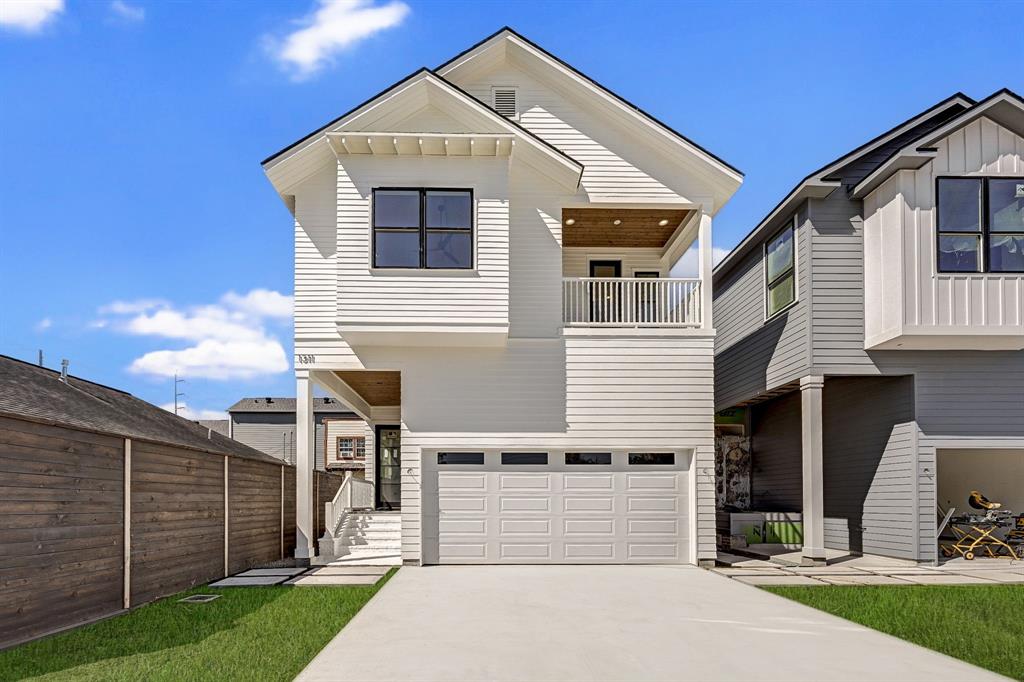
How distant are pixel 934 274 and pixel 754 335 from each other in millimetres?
4632

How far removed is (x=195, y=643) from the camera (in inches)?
284

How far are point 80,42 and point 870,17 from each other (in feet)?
45.9

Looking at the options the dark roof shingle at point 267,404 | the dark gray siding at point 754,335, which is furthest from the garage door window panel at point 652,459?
the dark roof shingle at point 267,404

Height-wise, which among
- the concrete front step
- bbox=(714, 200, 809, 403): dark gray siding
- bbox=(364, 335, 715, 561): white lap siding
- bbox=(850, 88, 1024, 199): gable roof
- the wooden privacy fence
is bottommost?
the concrete front step

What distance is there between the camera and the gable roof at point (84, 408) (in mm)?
8367

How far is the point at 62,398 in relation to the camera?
388 inches

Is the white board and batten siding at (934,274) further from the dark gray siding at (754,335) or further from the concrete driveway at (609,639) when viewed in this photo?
the concrete driveway at (609,639)

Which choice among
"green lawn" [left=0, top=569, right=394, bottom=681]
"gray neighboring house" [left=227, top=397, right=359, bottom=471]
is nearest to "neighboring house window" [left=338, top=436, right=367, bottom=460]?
"gray neighboring house" [left=227, top=397, right=359, bottom=471]

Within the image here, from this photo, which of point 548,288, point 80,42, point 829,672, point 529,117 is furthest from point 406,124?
point 829,672

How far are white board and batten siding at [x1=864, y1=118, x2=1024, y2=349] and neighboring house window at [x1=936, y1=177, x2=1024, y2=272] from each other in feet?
0.51

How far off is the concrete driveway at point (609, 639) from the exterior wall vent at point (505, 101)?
8610 mm

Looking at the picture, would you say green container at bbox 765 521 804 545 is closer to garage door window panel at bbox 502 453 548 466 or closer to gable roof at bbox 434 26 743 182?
garage door window panel at bbox 502 453 548 466

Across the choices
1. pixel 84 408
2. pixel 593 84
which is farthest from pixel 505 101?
pixel 84 408

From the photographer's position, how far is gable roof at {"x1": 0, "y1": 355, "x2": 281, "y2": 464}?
8.37m
